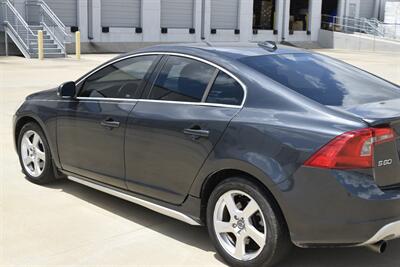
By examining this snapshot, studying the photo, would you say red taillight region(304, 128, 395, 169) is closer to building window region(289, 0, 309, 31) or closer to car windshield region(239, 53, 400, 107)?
car windshield region(239, 53, 400, 107)

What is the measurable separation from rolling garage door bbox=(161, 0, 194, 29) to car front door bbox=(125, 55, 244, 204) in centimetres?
3186

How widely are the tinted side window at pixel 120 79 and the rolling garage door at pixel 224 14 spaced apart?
34.1m

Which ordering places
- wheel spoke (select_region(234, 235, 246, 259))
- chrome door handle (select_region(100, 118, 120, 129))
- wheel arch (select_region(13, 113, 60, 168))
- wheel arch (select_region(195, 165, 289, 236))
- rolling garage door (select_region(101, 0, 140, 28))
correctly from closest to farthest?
wheel arch (select_region(195, 165, 289, 236)) < wheel spoke (select_region(234, 235, 246, 259)) < chrome door handle (select_region(100, 118, 120, 129)) < wheel arch (select_region(13, 113, 60, 168)) < rolling garage door (select_region(101, 0, 140, 28))

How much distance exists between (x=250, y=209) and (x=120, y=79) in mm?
1837

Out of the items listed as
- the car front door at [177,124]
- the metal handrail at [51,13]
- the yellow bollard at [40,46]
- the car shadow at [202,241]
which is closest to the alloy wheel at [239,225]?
the car shadow at [202,241]

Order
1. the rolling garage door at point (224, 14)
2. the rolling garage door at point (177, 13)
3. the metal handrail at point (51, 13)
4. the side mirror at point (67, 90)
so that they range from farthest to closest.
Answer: the rolling garage door at point (224, 14)
the rolling garage door at point (177, 13)
the metal handrail at point (51, 13)
the side mirror at point (67, 90)

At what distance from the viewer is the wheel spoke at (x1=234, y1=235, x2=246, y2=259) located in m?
3.85

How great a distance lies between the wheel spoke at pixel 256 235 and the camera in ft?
12.2

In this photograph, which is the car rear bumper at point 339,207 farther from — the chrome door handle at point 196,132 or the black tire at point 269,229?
the chrome door handle at point 196,132

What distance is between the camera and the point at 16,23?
1035 inches

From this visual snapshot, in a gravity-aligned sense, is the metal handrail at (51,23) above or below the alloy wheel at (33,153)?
above

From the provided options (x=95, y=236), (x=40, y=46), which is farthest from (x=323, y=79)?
(x=40, y=46)

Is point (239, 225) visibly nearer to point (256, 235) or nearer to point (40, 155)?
point (256, 235)

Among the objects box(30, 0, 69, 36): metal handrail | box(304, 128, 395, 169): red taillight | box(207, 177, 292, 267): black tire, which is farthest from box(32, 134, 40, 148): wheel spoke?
box(30, 0, 69, 36): metal handrail
